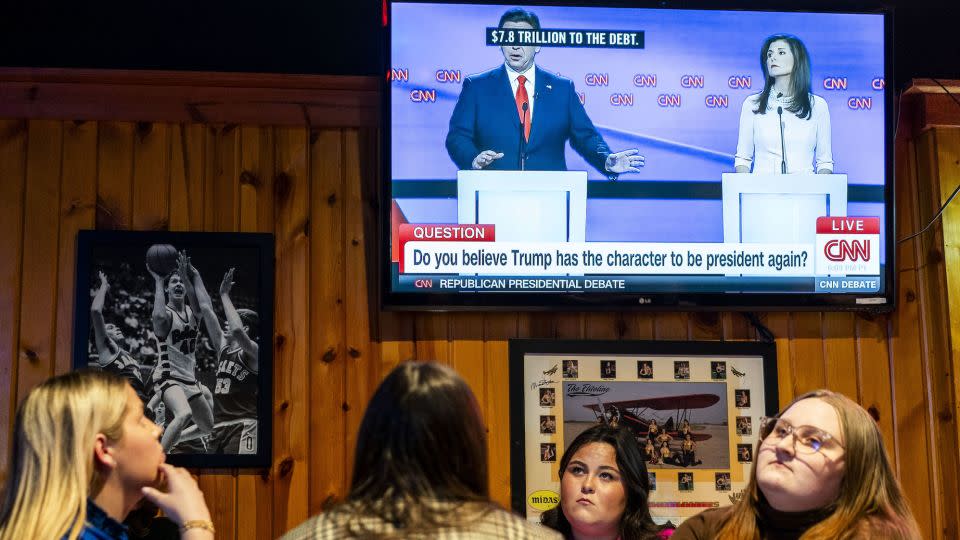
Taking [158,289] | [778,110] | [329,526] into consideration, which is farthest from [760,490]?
[158,289]

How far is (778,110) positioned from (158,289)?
2.03m

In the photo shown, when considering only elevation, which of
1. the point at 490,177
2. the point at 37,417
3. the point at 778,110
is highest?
the point at 778,110

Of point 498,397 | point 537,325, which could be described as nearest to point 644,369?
point 537,325

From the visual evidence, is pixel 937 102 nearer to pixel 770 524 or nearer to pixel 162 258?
pixel 770 524

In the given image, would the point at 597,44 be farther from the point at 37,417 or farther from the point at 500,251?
the point at 37,417

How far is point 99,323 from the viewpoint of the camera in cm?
343

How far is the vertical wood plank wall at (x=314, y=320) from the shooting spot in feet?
11.3

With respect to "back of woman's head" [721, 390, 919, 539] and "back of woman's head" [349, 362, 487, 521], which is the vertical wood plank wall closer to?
"back of woman's head" [721, 390, 919, 539]

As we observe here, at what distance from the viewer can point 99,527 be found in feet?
6.63

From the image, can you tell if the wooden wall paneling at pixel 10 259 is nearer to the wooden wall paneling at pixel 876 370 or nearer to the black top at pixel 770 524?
the black top at pixel 770 524

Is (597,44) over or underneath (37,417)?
over

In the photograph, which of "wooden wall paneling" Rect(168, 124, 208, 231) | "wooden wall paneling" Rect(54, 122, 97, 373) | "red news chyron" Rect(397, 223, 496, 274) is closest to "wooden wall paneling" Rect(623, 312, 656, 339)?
"red news chyron" Rect(397, 223, 496, 274)

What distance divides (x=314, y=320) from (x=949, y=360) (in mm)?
2034

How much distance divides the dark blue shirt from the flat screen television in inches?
58.9
